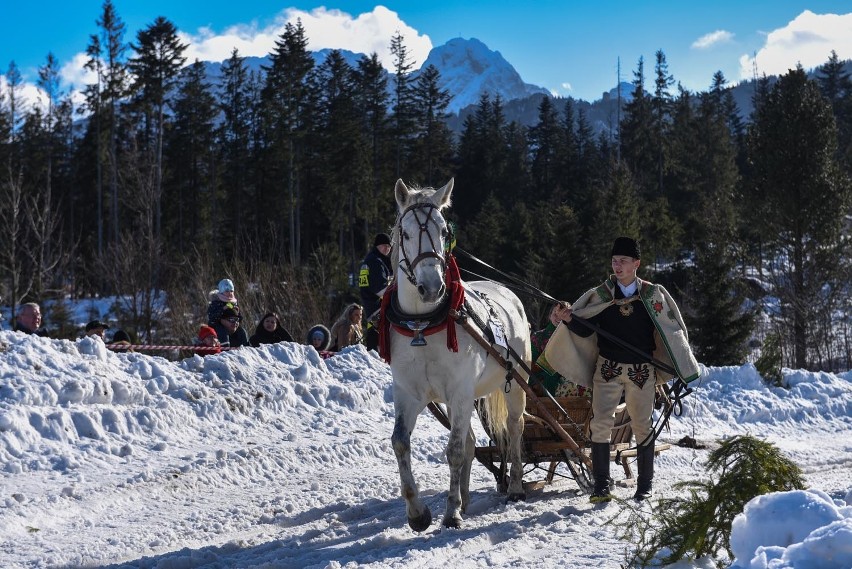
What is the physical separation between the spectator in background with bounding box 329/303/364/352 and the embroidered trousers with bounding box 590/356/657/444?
847 cm

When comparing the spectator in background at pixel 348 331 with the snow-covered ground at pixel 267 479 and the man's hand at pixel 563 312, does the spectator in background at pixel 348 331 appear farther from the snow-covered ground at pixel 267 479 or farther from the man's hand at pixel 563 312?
the man's hand at pixel 563 312

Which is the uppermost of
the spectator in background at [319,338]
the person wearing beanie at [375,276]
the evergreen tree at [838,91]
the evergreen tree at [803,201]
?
the evergreen tree at [838,91]

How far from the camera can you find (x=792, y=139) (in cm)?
3072

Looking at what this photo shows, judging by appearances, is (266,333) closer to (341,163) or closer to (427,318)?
(427,318)

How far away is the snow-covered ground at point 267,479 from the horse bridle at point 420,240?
189 centimetres

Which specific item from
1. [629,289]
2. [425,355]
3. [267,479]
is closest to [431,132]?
[267,479]

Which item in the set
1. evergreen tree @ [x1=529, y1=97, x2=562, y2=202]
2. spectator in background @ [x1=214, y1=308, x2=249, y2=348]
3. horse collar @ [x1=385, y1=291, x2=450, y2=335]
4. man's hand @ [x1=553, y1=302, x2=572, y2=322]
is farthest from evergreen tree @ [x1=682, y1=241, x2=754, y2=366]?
evergreen tree @ [x1=529, y1=97, x2=562, y2=202]

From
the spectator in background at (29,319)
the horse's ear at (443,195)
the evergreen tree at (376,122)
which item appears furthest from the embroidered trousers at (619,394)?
the evergreen tree at (376,122)

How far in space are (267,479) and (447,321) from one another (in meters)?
3.50

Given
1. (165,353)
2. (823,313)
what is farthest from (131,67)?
(823,313)

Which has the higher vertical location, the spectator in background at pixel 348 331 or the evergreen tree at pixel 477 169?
the evergreen tree at pixel 477 169

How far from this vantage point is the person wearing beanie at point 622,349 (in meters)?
7.21

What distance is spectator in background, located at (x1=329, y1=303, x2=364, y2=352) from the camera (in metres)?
15.4

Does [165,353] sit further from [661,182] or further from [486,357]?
[661,182]
